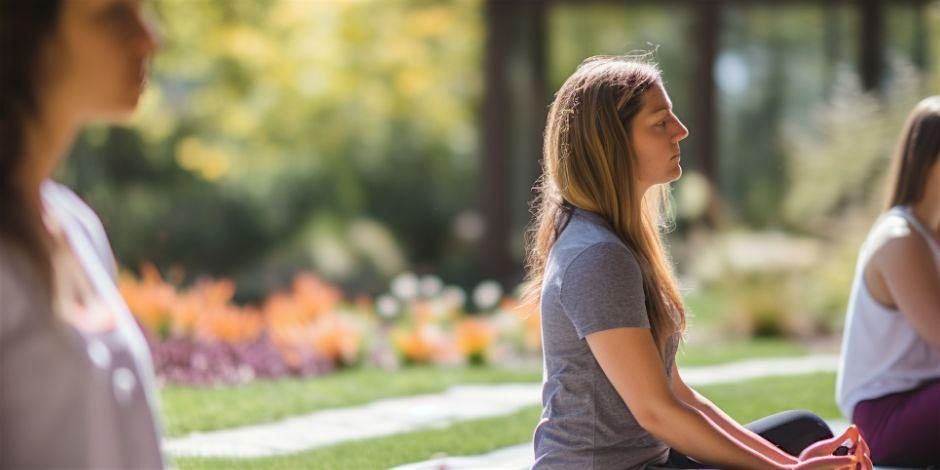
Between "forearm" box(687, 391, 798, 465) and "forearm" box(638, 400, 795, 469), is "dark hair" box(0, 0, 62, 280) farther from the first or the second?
"forearm" box(687, 391, 798, 465)

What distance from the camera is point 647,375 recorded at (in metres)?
2.60

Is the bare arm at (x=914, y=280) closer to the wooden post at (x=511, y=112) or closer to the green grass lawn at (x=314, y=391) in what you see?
the green grass lawn at (x=314, y=391)

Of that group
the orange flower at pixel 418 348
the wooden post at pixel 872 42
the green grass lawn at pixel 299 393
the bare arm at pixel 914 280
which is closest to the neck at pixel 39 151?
the bare arm at pixel 914 280

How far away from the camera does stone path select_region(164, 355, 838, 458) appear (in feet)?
14.8

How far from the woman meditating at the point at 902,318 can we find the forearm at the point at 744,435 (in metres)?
0.93

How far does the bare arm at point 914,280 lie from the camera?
3676mm

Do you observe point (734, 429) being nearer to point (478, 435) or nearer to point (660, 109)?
point (660, 109)

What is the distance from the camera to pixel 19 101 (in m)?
1.77

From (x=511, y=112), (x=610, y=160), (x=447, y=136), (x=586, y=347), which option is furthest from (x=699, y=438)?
(x=447, y=136)

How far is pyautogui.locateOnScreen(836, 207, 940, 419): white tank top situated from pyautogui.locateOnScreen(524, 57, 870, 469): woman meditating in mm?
1005

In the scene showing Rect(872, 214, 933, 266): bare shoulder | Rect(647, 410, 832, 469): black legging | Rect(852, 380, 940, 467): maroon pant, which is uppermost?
Rect(872, 214, 933, 266): bare shoulder

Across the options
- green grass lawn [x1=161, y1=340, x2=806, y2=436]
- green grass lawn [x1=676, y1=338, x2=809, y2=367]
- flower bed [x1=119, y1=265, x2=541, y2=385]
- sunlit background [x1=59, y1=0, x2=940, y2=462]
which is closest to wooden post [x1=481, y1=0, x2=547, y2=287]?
sunlit background [x1=59, y1=0, x2=940, y2=462]

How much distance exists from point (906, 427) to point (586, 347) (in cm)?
159

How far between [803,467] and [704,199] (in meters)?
9.21
